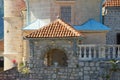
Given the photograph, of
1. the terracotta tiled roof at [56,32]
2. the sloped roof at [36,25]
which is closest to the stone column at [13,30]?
the sloped roof at [36,25]

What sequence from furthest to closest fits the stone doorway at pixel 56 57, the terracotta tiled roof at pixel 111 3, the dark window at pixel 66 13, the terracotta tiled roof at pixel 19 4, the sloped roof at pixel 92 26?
the terracotta tiled roof at pixel 19 4 → the terracotta tiled roof at pixel 111 3 → the dark window at pixel 66 13 → the sloped roof at pixel 92 26 → the stone doorway at pixel 56 57

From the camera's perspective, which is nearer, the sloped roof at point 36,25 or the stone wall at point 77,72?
the stone wall at point 77,72

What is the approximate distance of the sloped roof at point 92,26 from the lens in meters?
25.2

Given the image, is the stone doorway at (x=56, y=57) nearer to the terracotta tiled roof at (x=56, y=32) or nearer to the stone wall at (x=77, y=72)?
the stone wall at (x=77, y=72)

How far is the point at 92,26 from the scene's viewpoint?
25.4 m

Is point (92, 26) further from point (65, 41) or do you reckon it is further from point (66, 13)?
point (65, 41)

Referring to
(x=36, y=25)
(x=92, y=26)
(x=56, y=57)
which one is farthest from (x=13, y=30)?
(x=56, y=57)

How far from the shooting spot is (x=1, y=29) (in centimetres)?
4388

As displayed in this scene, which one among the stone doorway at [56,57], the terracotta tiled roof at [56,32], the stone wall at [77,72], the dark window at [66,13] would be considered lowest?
the stone wall at [77,72]

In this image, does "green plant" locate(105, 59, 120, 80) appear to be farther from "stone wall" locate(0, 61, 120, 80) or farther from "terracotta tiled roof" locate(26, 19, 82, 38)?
"terracotta tiled roof" locate(26, 19, 82, 38)

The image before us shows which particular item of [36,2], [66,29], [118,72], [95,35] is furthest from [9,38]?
[118,72]

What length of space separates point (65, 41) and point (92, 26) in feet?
16.2

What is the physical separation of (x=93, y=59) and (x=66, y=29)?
2197mm

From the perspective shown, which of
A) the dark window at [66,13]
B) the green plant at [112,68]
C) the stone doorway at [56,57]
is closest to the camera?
the green plant at [112,68]
